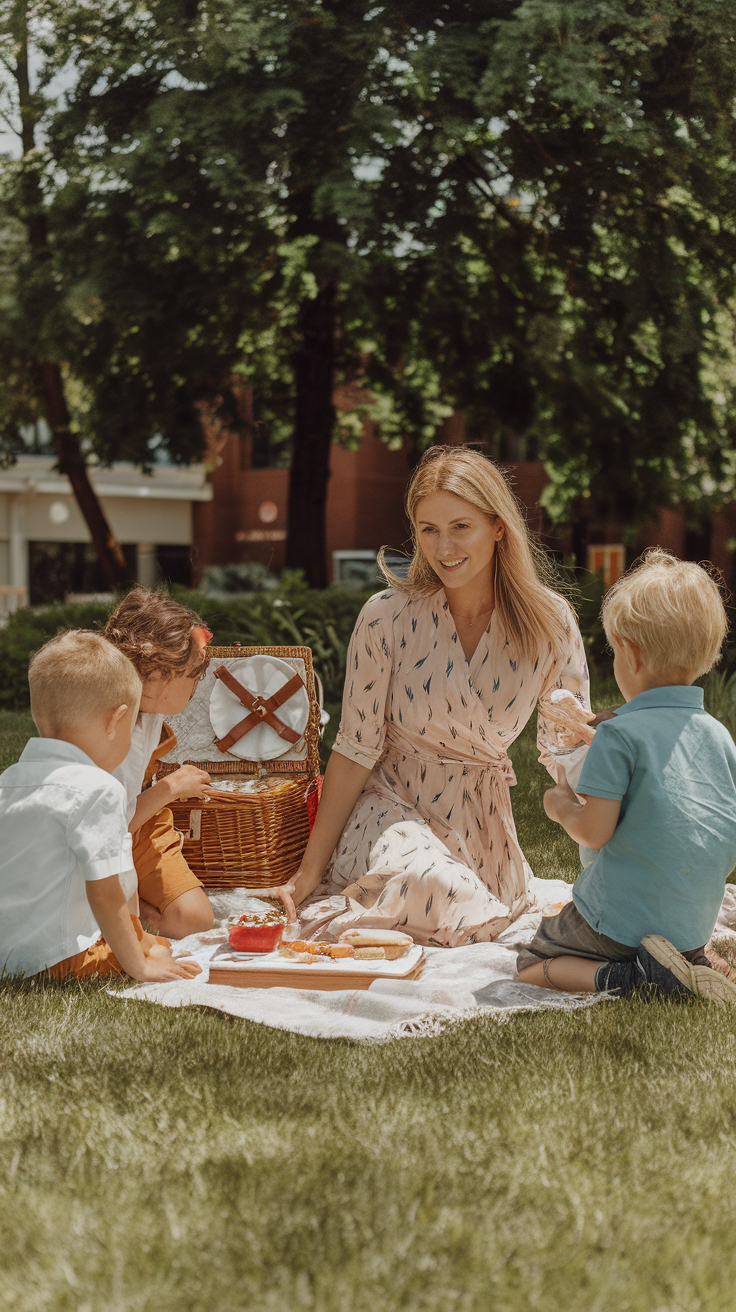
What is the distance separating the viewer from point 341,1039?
2.83 meters

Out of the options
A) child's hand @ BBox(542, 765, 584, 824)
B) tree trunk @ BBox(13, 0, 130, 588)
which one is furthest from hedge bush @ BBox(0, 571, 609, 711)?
child's hand @ BBox(542, 765, 584, 824)

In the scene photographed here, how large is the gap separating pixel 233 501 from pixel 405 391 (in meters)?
15.0

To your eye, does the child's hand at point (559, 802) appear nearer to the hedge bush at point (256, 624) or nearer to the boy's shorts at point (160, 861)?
the boy's shorts at point (160, 861)

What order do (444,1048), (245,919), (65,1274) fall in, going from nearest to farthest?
(65,1274) < (444,1048) < (245,919)

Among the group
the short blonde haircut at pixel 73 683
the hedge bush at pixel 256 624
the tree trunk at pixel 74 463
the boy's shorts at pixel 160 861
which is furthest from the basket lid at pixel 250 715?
the tree trunk at pixel 74 463

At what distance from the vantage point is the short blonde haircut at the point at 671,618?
301 centimetres

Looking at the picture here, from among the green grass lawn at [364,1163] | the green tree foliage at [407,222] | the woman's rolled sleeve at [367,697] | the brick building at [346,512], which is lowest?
the green grass lawn at [364,1163]

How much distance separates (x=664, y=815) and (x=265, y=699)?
7.02 feet

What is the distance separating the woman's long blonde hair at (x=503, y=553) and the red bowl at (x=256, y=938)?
4.22 feet

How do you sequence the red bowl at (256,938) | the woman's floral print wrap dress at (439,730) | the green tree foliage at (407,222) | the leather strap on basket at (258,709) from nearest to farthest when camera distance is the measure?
1. the red bowl at (256,938)
2. the woman's floral print wrap dress at (439,730)
3. the leather strap on basket at (258,709)
4. the green tree foliage at (407,222)

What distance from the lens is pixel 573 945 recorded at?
3.21 meters

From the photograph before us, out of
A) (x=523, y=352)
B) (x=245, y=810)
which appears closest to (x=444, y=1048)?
(x=245, y=810)

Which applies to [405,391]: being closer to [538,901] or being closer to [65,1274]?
[538,901]

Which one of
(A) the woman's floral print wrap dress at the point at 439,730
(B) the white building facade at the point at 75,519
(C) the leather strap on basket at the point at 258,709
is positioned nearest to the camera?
(A) the woman's floral print wrap dress at the point at 439,730
